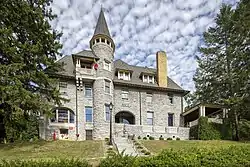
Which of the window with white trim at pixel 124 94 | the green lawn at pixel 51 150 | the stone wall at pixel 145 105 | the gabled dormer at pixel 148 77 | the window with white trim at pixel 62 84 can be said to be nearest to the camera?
the green lawn at pixel 51 150

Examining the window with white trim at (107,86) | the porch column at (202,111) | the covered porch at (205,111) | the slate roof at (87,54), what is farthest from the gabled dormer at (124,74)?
the porch column at (202,111)

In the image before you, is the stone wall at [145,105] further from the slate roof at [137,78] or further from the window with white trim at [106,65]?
the window with white trim at [106,65]

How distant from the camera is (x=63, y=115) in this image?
29.5 meters

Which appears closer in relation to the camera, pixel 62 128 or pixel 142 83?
pixel 62 128

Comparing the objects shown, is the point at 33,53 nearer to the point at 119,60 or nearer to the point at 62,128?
the point at 62,128

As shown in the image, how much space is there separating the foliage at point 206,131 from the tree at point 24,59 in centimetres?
1630

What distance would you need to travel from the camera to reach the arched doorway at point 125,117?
1323 inches

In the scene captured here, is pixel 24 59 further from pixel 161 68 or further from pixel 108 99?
pixel 161 68

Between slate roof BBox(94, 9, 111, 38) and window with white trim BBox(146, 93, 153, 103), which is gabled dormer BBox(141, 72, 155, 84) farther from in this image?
slate roof BBox(94, 9, 111, 38)

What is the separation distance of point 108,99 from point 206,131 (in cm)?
1142

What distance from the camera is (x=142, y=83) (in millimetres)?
34469

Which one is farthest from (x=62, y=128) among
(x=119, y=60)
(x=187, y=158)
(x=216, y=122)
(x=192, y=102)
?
(x=192, y=102)

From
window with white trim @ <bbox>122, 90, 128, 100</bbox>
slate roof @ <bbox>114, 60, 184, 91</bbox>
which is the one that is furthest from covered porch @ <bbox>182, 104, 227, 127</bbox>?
window with white trim @ <bbox>122, 90, 128, 100</bbox>

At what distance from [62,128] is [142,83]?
11470 mm
